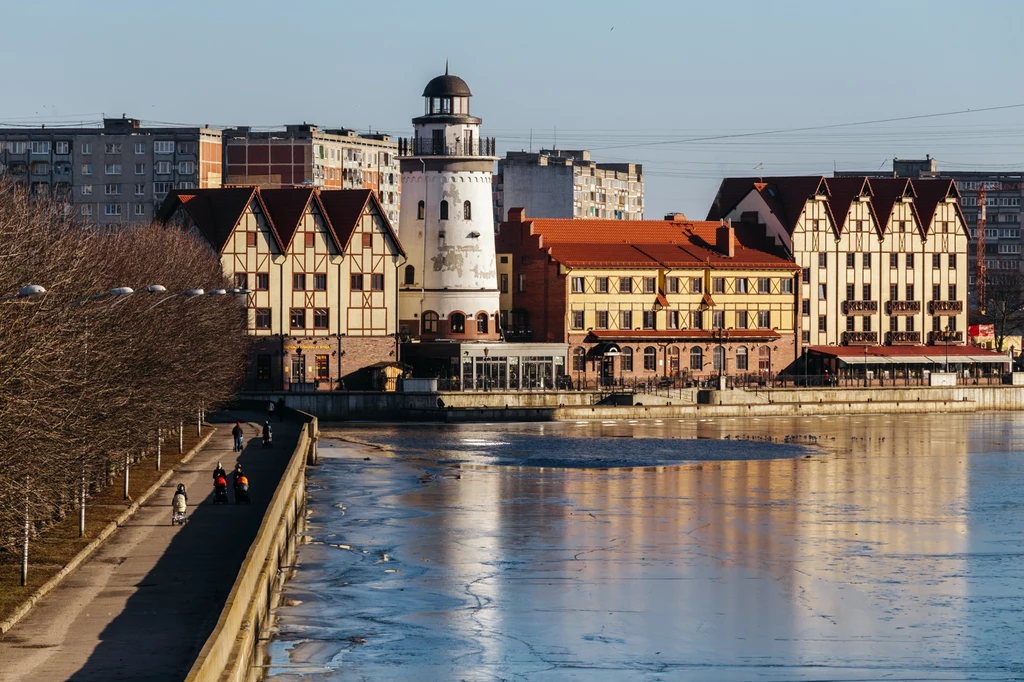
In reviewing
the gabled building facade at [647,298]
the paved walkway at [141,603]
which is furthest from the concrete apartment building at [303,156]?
the paved walkway at [141,603]

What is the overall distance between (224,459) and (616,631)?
35.0 meters

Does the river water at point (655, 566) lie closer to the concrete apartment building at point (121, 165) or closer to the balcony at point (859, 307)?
the balcony at point (859, 307)

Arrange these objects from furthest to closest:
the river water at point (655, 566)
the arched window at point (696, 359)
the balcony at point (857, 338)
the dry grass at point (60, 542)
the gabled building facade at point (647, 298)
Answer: the balcony at point (857, 338)
the arched window at point (696, 359)
the gabled building facade at point (647, 298)
the river water at point (655, 566)
the dry grass at point (60, 542)

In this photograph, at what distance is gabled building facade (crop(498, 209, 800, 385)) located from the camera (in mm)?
124000

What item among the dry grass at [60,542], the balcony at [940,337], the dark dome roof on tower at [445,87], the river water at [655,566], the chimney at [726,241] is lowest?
the river water at [655,566]

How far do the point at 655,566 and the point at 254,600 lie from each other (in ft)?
59.7

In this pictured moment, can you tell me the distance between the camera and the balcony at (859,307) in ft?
445

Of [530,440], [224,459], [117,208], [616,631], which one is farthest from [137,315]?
[117,208]

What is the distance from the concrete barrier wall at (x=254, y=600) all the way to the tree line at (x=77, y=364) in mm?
4975

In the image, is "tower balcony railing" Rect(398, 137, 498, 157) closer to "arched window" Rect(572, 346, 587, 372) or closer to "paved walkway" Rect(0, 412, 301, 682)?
"arched window" Rect(572, 346, 587, 372)

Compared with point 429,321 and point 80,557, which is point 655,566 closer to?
point 80,557

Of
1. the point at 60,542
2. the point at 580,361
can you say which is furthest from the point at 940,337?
the point at 60,542

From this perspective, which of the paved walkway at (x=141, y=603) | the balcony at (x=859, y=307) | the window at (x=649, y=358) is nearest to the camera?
the paved walkway at (x=141, y=603)

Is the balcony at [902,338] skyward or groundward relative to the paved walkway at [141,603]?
skyward
